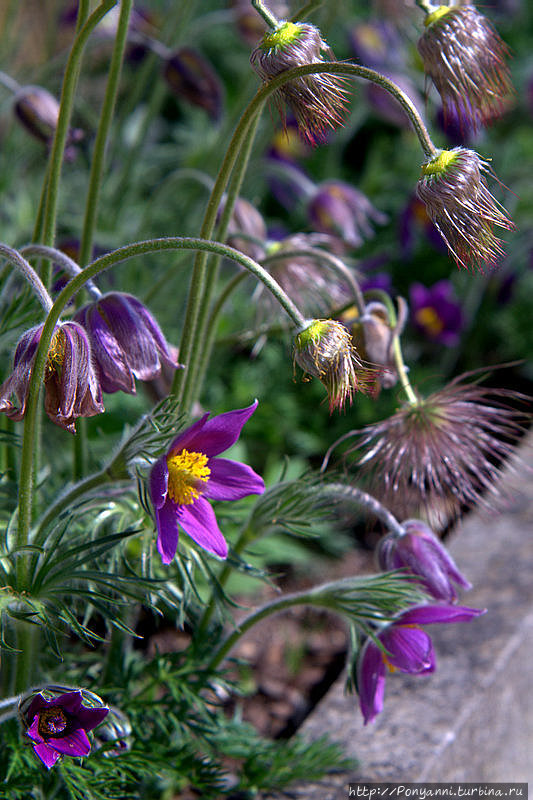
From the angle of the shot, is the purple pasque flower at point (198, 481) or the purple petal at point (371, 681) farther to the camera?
the purple petal at point (371, 681)

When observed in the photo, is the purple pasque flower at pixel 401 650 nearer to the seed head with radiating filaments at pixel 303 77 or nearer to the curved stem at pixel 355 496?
the curved stem at pixel 355 496

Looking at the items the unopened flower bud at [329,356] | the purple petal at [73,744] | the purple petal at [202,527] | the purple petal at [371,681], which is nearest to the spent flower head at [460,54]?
the unopened flower bud at [329,356]

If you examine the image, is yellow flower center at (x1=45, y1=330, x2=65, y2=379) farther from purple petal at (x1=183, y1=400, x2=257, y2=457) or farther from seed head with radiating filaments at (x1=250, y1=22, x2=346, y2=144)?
seed head with radiating filaments at (x1=250, y1=22, x2=346, y2=144)

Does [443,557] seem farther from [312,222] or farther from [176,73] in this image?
[176,73]

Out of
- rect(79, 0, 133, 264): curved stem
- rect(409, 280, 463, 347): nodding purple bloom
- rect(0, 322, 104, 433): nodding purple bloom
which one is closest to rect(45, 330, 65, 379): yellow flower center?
rect(0, 322, 104, 433): nodding purple bloom

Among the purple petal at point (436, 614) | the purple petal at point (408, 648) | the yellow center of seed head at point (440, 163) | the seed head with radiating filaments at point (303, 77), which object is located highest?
the seed head with radiating filaments at point (303, 77)
